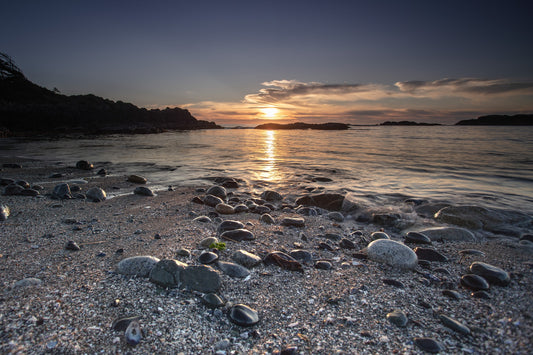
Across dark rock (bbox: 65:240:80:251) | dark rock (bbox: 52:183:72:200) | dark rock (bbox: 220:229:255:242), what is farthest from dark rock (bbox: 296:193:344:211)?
dark rock (bbox: 52:183:72:200)

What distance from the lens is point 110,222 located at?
479cm

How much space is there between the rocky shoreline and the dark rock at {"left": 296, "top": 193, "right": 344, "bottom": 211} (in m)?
1.36

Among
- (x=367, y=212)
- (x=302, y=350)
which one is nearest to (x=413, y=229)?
(x=367, y=212)

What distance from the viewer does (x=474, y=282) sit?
2900 mm

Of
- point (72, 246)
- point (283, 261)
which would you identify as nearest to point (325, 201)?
point (283, 261)

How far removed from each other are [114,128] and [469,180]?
6158cm

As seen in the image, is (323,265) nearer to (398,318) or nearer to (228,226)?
(398,318)

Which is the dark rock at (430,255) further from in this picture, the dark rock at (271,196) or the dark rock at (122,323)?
the dark rock at (271,196)

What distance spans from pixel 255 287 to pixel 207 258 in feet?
2.53

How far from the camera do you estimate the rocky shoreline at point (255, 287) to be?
2.06 metres

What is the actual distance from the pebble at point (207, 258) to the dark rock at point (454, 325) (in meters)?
2.48

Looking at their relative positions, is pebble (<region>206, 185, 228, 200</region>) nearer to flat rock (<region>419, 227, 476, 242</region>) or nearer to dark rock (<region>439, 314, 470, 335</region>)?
flat rock (<region>419, 227, 476, 242</region>)

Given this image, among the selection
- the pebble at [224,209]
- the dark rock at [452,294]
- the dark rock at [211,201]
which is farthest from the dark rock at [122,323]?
the dark rock at [211,201]

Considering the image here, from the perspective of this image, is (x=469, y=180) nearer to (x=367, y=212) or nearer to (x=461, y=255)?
(x=367, y=212)
